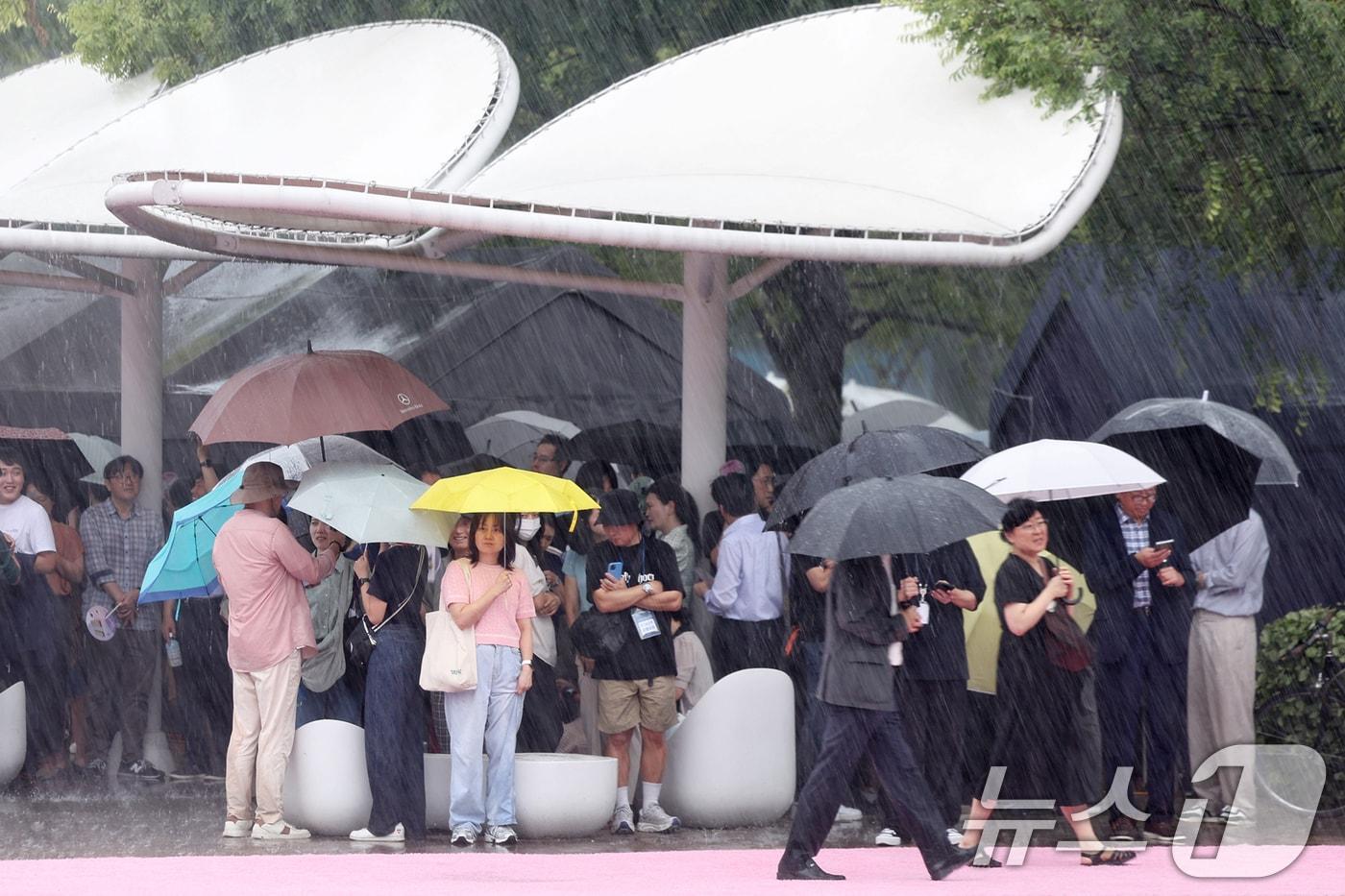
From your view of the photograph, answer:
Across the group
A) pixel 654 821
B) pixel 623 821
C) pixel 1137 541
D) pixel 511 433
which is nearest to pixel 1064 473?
pixel 1137 541

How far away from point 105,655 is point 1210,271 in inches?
315

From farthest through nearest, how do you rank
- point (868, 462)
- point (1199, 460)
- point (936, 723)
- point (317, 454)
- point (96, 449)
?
point (96, 449) → point (317, 454) → point (1199, 460) → point (868, 462) → point (936, 723)

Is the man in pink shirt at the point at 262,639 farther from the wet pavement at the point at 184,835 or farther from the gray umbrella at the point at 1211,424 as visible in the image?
the gray umbrella at the point at 1211,424

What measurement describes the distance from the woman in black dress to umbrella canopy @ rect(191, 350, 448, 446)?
4.21 meters

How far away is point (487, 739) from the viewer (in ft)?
31.9

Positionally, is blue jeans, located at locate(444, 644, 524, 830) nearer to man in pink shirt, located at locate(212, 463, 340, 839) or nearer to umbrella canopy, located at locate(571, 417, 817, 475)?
man in pink shirt, located at locate(212, 463, 340, 839)

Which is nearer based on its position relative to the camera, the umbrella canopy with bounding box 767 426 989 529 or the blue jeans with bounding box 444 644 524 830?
the umbrella canopy with bounding box 767 426 989 529

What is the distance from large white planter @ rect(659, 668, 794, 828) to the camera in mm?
10211

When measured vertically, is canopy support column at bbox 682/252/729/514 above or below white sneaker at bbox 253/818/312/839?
Answer: above

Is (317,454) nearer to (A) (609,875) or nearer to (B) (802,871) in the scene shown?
(A) (609,875)

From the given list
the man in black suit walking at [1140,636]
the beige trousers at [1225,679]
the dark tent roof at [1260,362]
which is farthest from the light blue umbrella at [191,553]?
the dark tent roof at [1260,362]

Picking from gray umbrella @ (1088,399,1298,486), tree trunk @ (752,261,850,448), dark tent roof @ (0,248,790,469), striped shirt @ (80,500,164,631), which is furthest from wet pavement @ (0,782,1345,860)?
tree trunk @ (752,261,850,448)

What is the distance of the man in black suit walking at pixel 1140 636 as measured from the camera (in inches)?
384

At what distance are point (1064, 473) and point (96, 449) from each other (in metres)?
9.30
